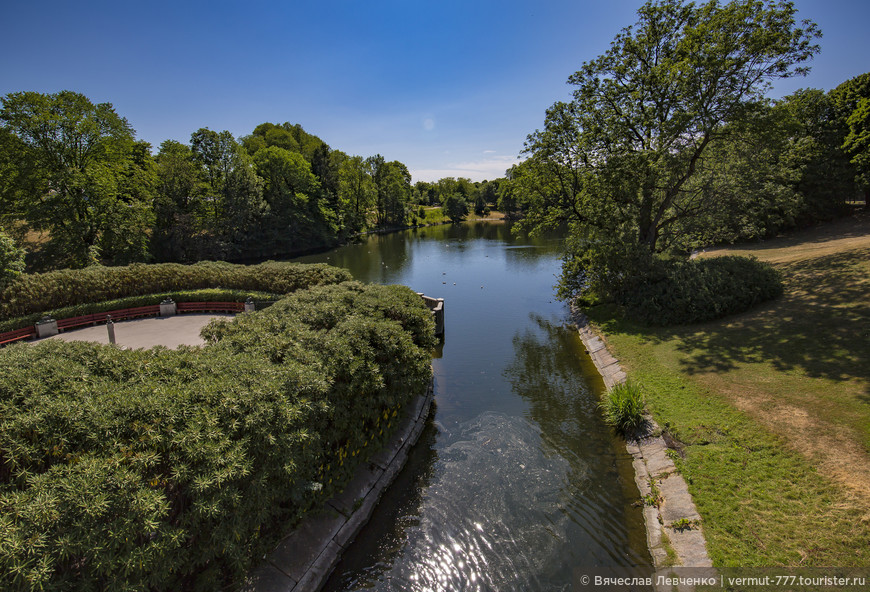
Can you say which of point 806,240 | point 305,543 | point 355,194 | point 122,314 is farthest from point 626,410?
point 355,194

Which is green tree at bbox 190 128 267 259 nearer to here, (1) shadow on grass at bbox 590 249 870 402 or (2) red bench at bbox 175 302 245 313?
(2) red bench at bbox 175 302 245 313

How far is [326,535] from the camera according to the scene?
725 cm

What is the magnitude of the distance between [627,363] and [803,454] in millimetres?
6154

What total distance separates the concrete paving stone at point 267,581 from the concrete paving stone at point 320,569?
186 millimetres

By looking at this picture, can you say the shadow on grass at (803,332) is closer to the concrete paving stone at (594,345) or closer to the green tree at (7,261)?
the concrete paving stone at (594,345)

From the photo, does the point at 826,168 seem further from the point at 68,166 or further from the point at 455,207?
the point at 455,207

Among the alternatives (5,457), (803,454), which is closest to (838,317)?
(803,454)

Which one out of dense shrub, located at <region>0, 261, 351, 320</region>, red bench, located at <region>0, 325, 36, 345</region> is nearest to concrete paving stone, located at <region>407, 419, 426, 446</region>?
dense shrub, located at <region>0, 261, 351, 320</region>

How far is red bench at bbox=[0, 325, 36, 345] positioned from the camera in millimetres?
14755

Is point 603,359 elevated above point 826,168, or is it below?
below

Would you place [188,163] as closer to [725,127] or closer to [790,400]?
[725,127]

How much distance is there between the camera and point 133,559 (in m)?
4.10

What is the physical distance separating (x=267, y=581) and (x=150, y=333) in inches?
548

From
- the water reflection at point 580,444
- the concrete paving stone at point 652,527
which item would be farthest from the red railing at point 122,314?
the concrete paving stone at point 652,527
